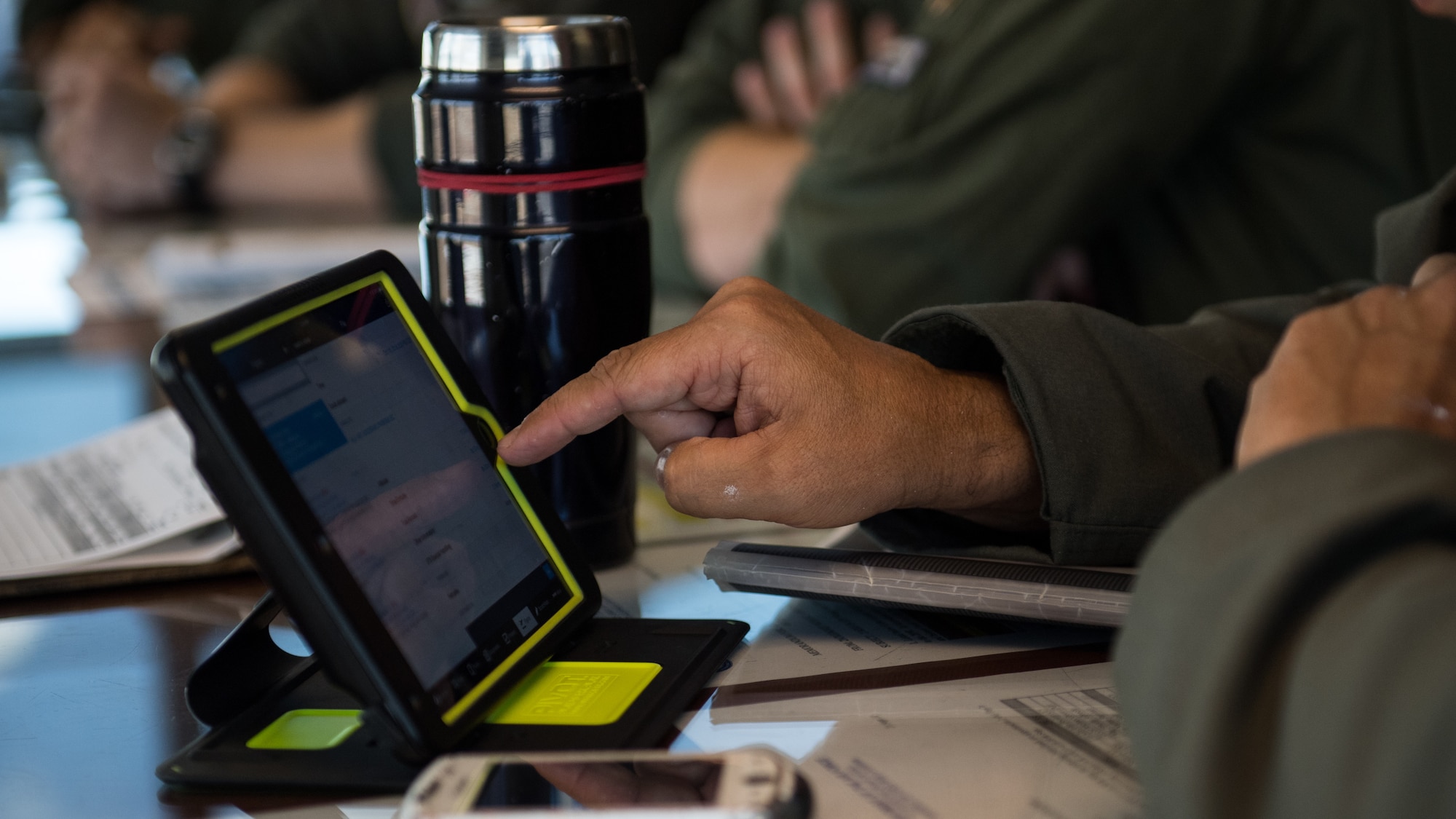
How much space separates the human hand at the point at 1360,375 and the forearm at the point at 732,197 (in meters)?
1.00

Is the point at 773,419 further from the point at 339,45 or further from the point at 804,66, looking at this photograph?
the point at 339,45

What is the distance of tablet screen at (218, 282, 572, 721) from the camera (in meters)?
0.47

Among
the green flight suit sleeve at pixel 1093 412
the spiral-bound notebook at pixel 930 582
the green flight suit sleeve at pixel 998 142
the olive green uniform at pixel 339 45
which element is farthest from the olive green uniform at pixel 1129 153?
the olive green uniform at pixel 339 45

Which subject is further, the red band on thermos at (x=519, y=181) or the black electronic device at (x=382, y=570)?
the red band on thermos at (x=519, y=181)

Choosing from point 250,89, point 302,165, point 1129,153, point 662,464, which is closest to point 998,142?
point 1129,153

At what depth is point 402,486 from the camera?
51 cm

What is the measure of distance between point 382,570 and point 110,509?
37 cm

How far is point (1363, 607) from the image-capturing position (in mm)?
365

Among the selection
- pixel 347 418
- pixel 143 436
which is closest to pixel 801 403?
pixel 347 418

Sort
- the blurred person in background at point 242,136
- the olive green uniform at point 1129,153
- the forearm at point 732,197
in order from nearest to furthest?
the olive green uniform at point 1129,153 → the forearm at point 732,197 → the blurred person in background at point 242,136

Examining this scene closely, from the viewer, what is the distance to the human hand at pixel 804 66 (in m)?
1.63

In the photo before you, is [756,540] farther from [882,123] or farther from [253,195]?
[253,195]

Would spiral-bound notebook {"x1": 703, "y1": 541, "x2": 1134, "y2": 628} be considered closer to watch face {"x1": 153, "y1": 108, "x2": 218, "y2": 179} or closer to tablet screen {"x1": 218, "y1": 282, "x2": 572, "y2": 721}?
tablet screen {"x1": 218, "y1": 282, "x2": 572, "y2": 721}

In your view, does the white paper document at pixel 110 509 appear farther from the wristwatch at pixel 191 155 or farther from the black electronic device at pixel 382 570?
the wristwatch at pixel 191 155
